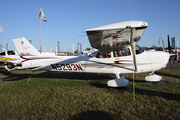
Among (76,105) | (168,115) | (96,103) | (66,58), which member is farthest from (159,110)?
(66,58)

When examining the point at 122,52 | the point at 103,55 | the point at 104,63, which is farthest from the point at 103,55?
the point at 122,52

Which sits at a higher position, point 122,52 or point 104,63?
point 122,52

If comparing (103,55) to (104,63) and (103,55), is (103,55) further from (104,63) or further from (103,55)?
(104,63)

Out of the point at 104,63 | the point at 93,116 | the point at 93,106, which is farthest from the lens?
the point at 104,63

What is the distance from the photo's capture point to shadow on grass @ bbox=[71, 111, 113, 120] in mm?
2680

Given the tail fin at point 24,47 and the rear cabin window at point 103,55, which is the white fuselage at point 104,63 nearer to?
the rear cabin window at point 103,55

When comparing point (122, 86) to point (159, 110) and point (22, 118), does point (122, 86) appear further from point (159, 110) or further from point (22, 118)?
point (22, 118)

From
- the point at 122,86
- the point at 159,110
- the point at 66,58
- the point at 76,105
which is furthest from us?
the point at 66,58

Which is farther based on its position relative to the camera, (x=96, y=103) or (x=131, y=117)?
(x=96, y=103)

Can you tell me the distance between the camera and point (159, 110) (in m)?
2.89

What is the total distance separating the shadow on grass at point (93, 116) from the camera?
106 inches

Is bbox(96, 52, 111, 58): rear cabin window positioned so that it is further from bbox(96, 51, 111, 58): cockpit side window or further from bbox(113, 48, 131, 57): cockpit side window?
bbox(113, 48, 131, 57): cockpit side window

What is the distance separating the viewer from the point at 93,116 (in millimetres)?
2762

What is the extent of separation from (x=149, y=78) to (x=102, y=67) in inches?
84.4
